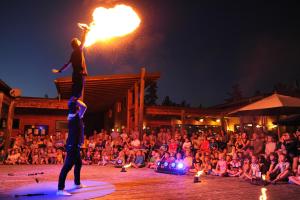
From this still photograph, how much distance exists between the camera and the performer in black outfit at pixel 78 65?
5.82 m

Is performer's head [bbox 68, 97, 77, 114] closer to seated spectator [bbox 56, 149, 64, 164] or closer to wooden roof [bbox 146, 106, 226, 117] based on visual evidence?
seated spectator [bbox 56, 149, 64, 164]

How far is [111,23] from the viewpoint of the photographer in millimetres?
7637

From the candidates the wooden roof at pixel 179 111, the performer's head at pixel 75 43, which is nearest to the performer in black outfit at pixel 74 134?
the performer's head at pixel 75 43

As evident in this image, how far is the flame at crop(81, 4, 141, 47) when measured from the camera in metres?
6.64

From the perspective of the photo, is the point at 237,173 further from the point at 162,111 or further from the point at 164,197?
the point at 162,111

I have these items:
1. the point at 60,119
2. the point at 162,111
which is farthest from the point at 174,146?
the point at 60,119

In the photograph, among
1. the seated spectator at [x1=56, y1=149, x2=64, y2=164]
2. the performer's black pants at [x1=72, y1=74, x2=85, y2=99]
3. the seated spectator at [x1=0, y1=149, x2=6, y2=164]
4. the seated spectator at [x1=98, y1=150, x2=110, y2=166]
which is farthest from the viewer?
the seated spectator at [x1=56, y1=149, x2=64, y2=164]

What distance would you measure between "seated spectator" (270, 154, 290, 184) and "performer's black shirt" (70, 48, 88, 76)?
594cm

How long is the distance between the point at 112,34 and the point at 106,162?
27.5 ft

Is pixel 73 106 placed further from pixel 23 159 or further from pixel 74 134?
pixel 23 159

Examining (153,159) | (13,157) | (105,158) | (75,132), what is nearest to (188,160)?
(153,159)

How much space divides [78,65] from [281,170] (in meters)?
6.51

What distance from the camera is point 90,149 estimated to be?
15.5 m

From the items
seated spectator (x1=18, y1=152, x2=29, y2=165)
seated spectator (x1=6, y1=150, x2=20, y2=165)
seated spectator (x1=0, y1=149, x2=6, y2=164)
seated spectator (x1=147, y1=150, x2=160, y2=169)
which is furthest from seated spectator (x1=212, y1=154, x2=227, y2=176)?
seated spectator (x1=0, y1=149, x2=6, y2=164)
